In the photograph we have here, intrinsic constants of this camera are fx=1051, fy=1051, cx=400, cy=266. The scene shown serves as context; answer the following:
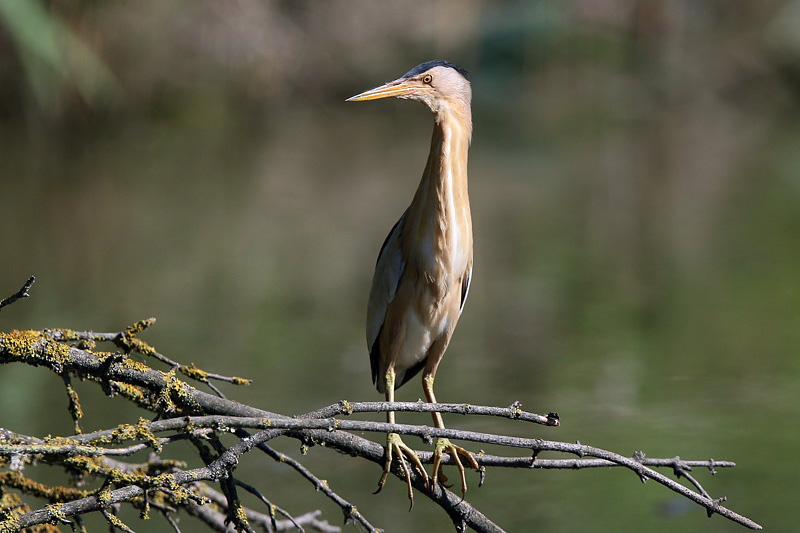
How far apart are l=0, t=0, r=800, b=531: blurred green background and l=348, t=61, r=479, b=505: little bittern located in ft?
2.99

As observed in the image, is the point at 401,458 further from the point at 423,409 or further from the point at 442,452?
the point at 423,409

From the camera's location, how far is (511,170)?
10.6 meters

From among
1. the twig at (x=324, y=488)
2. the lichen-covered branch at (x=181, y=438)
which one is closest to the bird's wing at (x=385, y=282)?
the lichen-covered branch at (x=181, y=438)

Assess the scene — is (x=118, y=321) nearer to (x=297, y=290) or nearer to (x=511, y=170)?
(x=297, y=290)

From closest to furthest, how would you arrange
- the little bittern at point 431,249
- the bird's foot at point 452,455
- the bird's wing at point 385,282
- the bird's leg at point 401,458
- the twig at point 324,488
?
the twig at point 324,488
the bird's leg at point 401,458
the bird's foot at point 452,455
the little bittern at point 431,249
the bird's wing at point 385,282

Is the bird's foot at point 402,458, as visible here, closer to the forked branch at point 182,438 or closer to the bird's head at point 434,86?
the forked branch at point 182,438

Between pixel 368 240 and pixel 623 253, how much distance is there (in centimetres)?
181

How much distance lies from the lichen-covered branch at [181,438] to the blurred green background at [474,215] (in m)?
1.53

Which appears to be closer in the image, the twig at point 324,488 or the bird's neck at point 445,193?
the twig at point 324,488

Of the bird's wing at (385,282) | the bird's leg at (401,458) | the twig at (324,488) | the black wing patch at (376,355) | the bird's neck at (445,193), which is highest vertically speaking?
the bird's neck at (445,193)

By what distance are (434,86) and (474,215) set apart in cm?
576

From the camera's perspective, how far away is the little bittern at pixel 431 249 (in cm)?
257

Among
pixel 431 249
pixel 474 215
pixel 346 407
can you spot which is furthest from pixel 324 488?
pixel 474 215

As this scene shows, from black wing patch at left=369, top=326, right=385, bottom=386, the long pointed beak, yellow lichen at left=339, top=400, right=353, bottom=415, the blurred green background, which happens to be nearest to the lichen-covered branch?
yellow lichen at left=339, top=400, right=353, bottom=415
